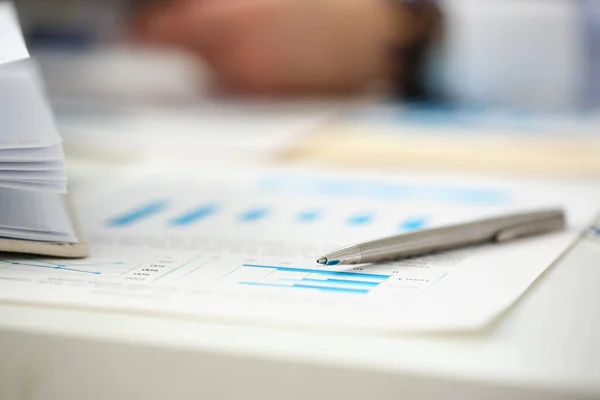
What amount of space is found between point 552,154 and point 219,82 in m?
0.59

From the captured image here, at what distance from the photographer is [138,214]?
1.74ft

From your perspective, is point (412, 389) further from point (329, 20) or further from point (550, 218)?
point (329, 20)

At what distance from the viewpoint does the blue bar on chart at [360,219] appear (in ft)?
1.66

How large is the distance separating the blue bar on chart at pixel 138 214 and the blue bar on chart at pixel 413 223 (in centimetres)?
17

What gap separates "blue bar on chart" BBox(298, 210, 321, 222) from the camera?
0.51 m

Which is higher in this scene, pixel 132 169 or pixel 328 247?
pixel 132 169

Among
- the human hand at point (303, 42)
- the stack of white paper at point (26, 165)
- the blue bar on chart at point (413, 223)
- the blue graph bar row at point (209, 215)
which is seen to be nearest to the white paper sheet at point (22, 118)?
the stack of white paper at point (26, 165)

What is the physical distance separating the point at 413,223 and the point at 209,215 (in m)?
0.14

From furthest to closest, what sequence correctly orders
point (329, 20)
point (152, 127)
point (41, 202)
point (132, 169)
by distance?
point (329, 20) < point (152, 127) < point (132, 169) < point (41, 202)

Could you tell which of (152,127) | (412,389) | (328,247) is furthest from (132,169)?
(412,389)

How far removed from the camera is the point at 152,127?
2.81ft

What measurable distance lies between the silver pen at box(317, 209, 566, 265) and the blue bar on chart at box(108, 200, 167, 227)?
17 centimetres

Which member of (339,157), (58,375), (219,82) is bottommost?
(58,375)

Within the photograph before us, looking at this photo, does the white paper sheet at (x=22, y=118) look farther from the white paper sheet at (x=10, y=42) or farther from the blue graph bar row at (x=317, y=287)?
the blue graph bar row at (x=317, y=287)
